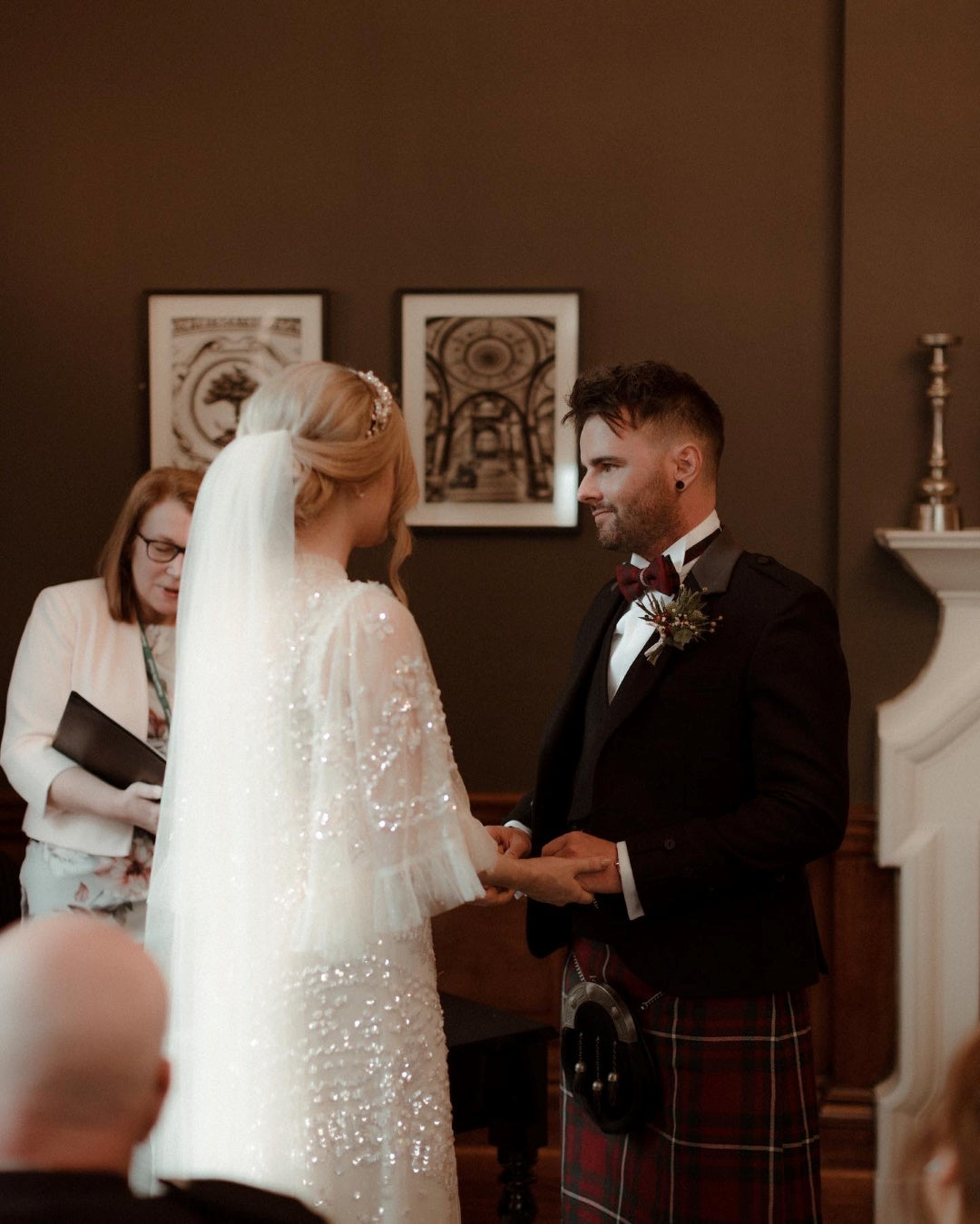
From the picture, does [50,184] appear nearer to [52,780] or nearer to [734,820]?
[52,780]

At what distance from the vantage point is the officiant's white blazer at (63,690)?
305cm

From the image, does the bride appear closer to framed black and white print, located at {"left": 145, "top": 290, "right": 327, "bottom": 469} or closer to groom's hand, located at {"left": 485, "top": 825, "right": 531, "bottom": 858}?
groom's hand, located at {"left": 485, "top": 825, "right": 531, "bottom": 858}

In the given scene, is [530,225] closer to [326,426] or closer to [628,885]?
[326,426]

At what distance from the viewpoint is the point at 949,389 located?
11.8ft

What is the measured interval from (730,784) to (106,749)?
140cm

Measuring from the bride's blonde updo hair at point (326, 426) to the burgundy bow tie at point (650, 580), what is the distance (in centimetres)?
51

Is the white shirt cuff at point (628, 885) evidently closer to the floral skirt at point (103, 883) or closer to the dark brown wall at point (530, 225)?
the floral skirt at point (103, 883)

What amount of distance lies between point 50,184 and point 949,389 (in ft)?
8.30

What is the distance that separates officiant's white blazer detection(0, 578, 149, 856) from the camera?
305cm

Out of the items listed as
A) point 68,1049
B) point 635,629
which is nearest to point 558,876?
point 635,629

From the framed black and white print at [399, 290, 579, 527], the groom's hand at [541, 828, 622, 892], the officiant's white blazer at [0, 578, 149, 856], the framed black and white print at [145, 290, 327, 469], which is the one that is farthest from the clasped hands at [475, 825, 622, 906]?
the framed black and white print at [145, 290, 327, 469]

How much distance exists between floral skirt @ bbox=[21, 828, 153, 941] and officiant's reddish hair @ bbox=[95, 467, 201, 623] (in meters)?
0.53

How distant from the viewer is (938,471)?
3.58 metres

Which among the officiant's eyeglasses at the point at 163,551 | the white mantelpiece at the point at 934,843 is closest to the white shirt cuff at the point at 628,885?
the officiant's eyeglasses at the point at 163,551
